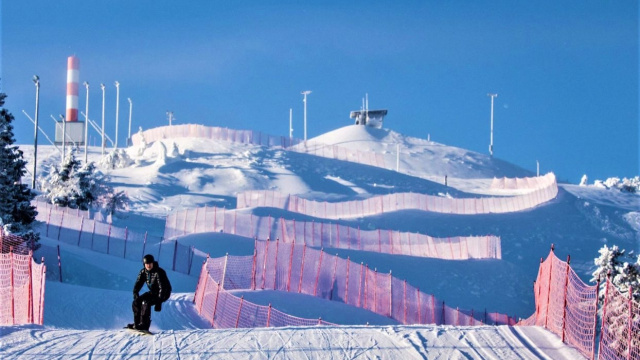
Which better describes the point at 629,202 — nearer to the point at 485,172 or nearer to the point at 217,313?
the point at 485,172

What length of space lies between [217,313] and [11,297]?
4.59 m

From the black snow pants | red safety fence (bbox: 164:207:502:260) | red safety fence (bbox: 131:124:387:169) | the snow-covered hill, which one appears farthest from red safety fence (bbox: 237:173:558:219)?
the black snow pants

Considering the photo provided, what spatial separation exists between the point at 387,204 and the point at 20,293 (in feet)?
118

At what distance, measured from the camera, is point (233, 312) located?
70.0ft

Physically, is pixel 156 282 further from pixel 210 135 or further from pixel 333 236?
pixel 210 135

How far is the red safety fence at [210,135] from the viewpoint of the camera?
77.4 metres

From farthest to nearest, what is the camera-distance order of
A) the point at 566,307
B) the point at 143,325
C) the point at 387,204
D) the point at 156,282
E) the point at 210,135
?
the point at 210,135 < the point at 387,204 < the point at 566,307 < the point at 143,325 < the point at 156,282

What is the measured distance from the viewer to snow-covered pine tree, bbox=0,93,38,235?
2811 cm

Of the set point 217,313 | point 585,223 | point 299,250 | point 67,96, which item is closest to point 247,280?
point 299,250

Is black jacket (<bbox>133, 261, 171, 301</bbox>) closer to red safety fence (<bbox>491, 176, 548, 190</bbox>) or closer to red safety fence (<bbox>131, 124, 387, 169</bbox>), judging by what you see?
red safety fence (<bbox>491, 176, 548, 190</bbox>)

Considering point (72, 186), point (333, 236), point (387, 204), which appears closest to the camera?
point (333, 236)

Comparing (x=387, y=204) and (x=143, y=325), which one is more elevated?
(x=387, y=204)

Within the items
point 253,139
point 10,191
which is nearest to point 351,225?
point 10,191

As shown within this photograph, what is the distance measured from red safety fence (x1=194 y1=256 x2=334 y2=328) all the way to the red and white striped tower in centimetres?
6093
